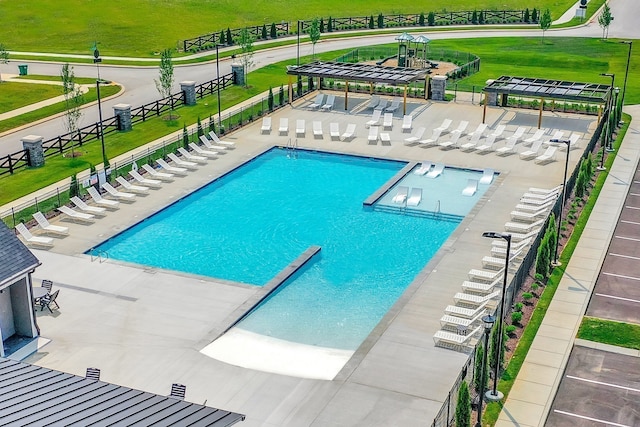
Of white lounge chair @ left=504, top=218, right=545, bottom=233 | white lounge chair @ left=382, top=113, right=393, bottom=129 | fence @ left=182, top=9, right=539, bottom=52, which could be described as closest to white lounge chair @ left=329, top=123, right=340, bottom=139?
white lounge chair @ left=382, top=113, right=393, bottom=129

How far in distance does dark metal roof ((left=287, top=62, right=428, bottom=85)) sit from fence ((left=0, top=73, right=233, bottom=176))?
7.34m

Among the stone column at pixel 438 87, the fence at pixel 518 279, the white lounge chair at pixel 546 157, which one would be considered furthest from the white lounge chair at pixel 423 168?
the stone column at pixel 438 87

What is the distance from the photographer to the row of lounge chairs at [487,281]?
24333mm

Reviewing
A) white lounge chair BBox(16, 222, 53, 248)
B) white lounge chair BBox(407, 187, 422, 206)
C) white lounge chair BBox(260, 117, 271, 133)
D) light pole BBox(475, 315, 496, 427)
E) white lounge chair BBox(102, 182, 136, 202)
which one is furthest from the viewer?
white lounge chair BBox(260, 117, 271, 133)

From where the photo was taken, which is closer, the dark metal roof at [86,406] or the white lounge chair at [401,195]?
the dark metal roof at [86,406]

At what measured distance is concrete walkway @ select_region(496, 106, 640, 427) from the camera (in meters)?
21.5

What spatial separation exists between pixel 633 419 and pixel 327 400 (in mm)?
8115

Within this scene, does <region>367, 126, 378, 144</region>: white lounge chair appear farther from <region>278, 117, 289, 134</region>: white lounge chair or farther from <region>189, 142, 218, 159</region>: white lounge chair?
<region>189, 142, 218, 159</region>: white lounge chair

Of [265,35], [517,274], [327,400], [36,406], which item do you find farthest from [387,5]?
[36,406]

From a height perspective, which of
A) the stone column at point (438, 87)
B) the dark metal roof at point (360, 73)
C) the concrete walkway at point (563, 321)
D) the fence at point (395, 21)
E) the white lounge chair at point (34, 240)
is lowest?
the concrete walkway at point (563, 321)

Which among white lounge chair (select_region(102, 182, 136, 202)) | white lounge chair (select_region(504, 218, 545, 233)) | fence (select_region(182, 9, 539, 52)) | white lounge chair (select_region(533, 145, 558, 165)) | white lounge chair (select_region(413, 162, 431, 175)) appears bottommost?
white lounge chair (select_region(504, 218, 545, 233))

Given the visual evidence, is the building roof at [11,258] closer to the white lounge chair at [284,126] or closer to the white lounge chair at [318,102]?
the white lounge chair at [284,126]

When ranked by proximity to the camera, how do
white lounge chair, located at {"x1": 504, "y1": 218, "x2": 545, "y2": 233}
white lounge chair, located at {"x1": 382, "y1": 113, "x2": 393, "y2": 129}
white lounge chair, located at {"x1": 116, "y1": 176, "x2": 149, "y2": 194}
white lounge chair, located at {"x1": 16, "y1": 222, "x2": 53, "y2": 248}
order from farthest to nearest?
white lounge chair, located at {"x1": 382, "y1": 113, "x2": 393, "y2": 129} < white lounge chair, located at {"x1": 116, "y1": 176, "x2": 149, "y2": 194} < white lounge chair, located at {"x1": 504, "y1": 218, "x2": 545, "y2": 233} < white lounge chair, located at {"x1": 16, "y1": 222, "x2": 53, "y2": 248}

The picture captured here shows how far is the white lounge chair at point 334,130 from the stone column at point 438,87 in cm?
984
